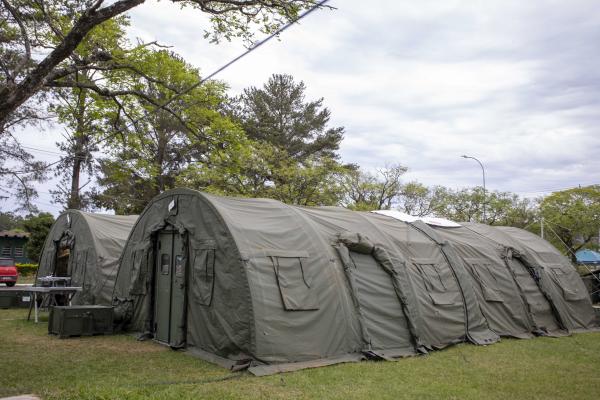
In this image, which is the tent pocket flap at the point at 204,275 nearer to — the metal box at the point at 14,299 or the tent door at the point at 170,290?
the tent door at the point at 170,290

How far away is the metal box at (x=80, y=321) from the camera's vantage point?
10.0 metres

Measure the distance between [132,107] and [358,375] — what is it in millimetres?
8116

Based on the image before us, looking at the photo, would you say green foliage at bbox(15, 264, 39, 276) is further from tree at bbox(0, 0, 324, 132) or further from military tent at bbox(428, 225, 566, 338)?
military tent at bbox(428, 225, 566, 338)

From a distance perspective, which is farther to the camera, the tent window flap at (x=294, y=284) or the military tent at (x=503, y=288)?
the military tent at (x=503, y=288)

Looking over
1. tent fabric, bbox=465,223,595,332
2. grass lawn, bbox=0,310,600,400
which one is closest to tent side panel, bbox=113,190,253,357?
grass lawn, bbox=0,310,600,400

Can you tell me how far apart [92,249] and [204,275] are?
616cm

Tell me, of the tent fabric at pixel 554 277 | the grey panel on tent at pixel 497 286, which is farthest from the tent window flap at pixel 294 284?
the tent fabric at pixel 554 277

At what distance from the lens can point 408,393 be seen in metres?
6.45

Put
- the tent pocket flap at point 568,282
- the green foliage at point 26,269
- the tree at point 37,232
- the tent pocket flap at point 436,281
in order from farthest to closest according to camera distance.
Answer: the green foliage at point 26,269, the tree at point 37,232, the tent pocket flap at point 568,282, the tent pocket flap at point 436,281

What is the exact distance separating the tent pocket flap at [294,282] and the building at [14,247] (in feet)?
132

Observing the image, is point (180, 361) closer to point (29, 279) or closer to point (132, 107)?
point (132, 107)

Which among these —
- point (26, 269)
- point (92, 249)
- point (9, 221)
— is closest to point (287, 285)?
point (92, 249)

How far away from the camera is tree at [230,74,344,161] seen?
31.3 m

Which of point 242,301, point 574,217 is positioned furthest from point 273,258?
point 574,217
